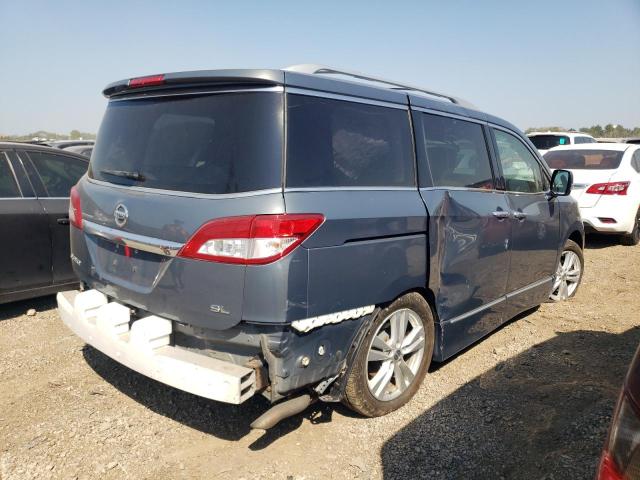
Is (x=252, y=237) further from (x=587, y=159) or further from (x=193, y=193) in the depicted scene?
(x=587, y=159)

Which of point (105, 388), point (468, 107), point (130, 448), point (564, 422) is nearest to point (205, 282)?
point (130, 448)

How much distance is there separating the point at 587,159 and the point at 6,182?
324 inches

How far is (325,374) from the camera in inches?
102

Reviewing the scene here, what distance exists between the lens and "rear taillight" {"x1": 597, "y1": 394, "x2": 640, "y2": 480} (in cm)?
134

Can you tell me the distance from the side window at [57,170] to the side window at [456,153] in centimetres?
348

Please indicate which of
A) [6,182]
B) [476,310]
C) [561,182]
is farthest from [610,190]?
[6,182]

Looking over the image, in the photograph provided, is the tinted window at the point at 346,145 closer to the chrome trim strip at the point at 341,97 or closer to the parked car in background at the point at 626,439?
the chrome trim strip at the point at 341,97

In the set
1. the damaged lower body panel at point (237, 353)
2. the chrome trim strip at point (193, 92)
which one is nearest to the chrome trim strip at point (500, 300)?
the damaged lower body panel at point (237, 353)

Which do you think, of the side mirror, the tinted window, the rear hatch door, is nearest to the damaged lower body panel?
the rear hatch door

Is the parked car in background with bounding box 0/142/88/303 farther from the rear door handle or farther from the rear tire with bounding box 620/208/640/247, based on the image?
the rear tire with bounding box 620/208/640/247

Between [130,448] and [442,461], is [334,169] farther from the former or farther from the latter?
[130,448]

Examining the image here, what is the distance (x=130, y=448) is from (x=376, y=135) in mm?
2239

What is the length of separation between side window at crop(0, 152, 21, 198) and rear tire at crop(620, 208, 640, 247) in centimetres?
846

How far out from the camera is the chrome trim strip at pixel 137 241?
250cm
